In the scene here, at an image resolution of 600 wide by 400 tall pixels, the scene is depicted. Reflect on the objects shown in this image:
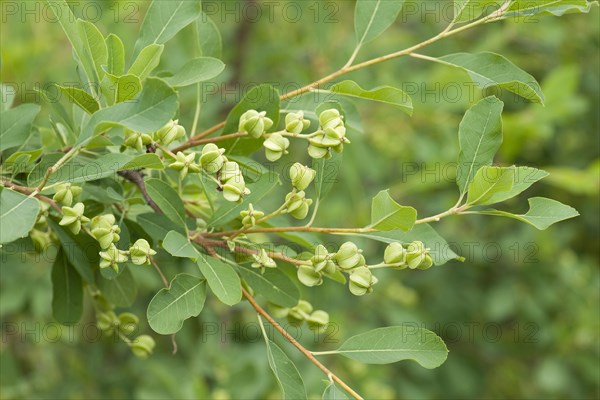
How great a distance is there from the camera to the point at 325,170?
4.32 ft

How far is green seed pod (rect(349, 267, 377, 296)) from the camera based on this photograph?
1161 millimetres

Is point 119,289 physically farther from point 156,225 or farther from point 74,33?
point 74,33

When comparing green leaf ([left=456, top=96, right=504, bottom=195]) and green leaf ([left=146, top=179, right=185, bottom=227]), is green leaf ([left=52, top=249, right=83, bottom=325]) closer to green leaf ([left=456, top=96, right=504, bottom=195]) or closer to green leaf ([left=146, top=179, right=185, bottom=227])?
green leaf ([left=146, top=179, right=185, bottom=227])

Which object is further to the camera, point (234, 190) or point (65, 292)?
point (65, 292)

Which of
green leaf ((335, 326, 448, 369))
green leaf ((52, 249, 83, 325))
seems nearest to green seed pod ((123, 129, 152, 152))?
green leaf ((52, 249, 83, 325))

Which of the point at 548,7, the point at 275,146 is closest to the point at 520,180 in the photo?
the point at 548,7

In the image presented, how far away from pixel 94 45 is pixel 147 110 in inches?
7.5

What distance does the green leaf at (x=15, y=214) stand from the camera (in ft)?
3.23

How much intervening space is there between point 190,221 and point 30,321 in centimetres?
186

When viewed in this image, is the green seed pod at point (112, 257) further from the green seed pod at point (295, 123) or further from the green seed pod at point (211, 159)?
the green seed pod at point (295, 123)

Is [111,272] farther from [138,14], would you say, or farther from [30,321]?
[138,14]

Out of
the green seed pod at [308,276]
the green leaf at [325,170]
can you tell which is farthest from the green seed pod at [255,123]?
the green seed pod at [308,276]

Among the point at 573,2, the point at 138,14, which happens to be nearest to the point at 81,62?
the point at 573,2

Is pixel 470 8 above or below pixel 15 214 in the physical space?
above
